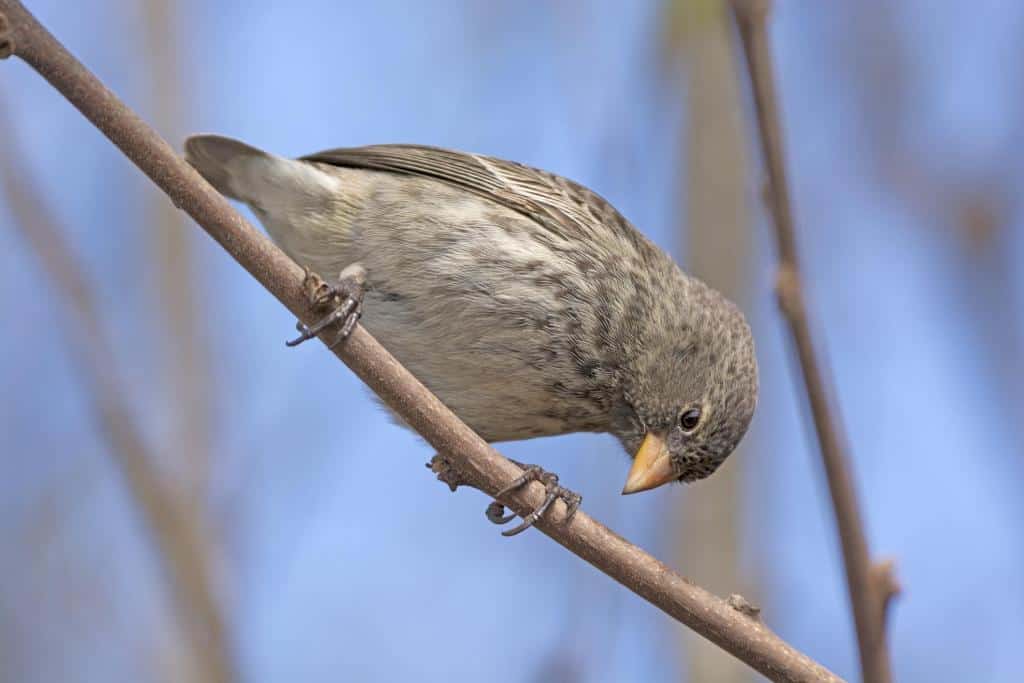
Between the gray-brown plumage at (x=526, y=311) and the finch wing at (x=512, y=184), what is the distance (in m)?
0.02

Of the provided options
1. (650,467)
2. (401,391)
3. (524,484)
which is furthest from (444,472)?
(650,467)

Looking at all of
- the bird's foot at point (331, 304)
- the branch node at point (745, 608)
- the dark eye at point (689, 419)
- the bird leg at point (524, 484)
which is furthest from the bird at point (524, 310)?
the branch node at point (745, 608)

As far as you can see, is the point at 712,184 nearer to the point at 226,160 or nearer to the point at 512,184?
the point at 512,184

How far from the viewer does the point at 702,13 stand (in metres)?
6.43

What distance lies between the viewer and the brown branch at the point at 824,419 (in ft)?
8.89

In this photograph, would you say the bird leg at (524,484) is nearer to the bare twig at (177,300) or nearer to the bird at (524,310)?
the bird at (524,310)

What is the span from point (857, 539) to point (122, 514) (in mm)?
5181

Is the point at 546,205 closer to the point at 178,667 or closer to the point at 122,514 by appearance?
the point at 178,667

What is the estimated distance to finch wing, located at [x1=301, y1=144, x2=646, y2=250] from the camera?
493cm

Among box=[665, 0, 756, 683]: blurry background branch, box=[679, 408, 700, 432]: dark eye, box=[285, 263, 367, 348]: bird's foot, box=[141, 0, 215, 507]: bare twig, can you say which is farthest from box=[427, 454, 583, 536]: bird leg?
box=[665, 0, 756, 683]: blurry background branch

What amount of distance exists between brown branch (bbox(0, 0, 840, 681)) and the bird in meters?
0.71

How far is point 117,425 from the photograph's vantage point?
13.3 ft

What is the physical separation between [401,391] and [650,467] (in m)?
1.43

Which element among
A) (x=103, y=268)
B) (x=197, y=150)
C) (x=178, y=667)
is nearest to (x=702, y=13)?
(x=197, y=150)
